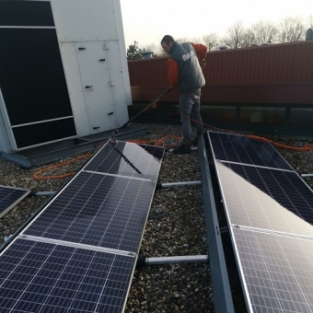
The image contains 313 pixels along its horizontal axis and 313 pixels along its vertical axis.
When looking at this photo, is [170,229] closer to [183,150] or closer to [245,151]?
[245,151]

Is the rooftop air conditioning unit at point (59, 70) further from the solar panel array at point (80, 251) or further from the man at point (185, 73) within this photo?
the solar panel array at point (80, 251)

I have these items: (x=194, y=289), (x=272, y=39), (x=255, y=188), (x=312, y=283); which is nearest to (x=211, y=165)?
(x=255, y=188)

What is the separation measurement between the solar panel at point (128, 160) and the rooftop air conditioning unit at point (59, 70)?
171 cm

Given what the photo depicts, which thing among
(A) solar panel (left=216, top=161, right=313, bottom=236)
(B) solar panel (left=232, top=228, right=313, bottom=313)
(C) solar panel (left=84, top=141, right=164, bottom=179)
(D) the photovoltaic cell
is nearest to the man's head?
(C) solar panel (left=84, top=141, right=164, bottom=179)

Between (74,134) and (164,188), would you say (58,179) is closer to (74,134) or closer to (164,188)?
(74,134)

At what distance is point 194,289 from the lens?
2.56 m

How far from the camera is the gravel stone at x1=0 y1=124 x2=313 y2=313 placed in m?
2.47

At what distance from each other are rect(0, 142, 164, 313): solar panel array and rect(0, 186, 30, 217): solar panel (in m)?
1.21

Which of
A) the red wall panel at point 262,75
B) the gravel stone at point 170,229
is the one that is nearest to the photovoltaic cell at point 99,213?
the gravel stone at point 170,229

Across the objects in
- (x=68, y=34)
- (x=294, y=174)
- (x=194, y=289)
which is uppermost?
(x=68, y=34)

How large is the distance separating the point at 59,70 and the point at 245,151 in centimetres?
467

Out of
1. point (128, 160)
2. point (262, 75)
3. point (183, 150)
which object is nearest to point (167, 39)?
point (183, 150)

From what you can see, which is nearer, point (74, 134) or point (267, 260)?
point (267, 260)

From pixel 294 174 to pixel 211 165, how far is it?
4.67ft
